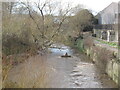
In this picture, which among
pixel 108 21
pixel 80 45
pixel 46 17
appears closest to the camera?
pixel 46 17

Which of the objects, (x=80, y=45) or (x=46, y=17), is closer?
(x=46, y=17)

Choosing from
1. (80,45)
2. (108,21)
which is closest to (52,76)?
(80,45)

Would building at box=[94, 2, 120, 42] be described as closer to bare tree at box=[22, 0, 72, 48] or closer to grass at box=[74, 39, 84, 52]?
grass at box=[74, 39, 84, 52]

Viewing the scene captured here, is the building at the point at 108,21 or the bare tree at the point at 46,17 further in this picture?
the building at the point at 108,21

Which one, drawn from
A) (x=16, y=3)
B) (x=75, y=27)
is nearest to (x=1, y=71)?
(x=16, y=3)

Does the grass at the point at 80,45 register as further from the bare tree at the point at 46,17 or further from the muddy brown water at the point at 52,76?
the muddy brown water at the point at 52,76

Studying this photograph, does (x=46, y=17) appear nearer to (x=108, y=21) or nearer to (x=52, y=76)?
(x=52, y=76)

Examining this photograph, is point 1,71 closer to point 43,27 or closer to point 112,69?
point 112,69

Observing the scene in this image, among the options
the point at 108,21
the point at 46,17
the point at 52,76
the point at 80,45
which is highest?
the point at 108,21

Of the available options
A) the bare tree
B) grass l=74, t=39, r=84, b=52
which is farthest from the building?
the bare tree

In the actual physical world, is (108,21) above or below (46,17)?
above

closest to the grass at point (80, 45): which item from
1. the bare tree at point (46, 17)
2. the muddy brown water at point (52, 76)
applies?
the bare tree at point (46, 17)

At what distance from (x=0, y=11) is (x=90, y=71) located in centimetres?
373

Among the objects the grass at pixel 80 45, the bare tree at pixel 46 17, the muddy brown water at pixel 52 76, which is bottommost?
the muddy brown water at pixel 52 76
